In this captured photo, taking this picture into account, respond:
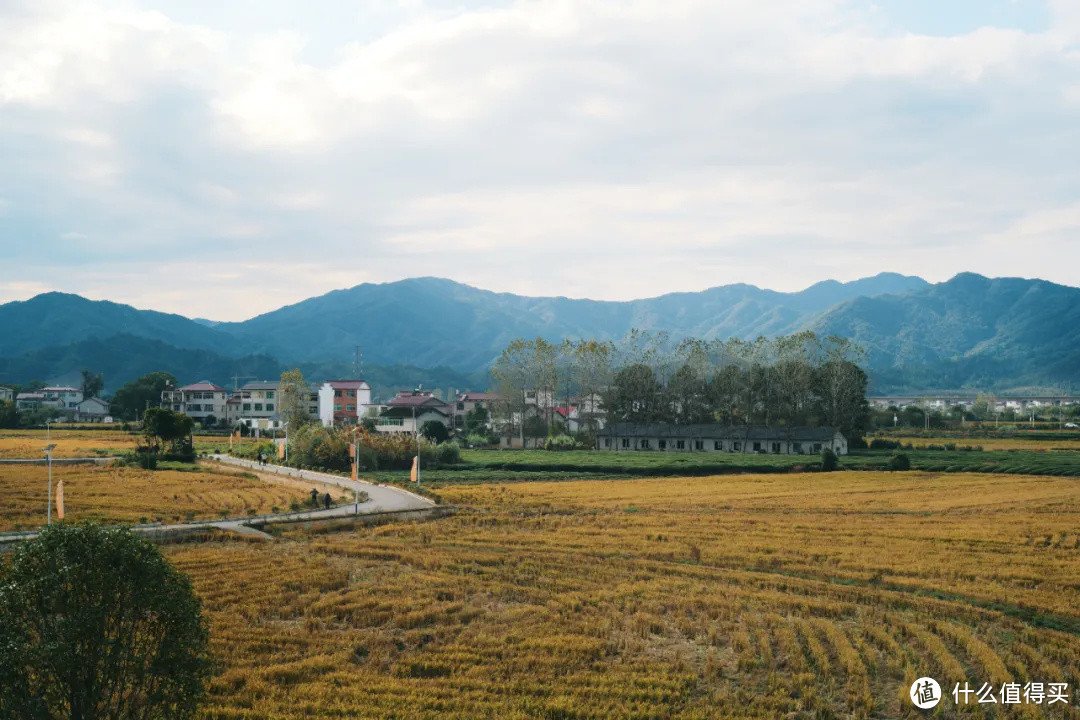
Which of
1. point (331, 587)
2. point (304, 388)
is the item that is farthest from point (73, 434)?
point (331, 587)

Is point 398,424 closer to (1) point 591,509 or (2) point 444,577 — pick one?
(1) point 591,509

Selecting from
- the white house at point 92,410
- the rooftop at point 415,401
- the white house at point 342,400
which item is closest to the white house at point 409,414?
the rooftop at point 415,401

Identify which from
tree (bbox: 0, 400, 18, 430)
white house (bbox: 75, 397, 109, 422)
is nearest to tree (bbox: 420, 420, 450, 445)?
tree (bbox: 0, 400, 18, 430)

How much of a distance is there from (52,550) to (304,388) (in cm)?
8249

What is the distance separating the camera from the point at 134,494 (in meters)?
42.1

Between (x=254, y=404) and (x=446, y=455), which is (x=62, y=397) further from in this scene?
(x=446, y=455)

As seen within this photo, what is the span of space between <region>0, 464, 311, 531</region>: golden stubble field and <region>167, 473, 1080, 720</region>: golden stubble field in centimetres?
767

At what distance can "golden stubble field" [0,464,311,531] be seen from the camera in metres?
33.9

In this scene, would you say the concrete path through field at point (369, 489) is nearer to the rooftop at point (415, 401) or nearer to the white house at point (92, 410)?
the rooftop at point (415, 401)

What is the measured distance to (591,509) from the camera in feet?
133

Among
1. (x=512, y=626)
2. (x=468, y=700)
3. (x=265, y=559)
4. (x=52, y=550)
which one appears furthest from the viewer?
(x=265, y=559)

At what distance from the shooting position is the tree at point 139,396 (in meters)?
120

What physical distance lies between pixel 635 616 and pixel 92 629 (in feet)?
41.0

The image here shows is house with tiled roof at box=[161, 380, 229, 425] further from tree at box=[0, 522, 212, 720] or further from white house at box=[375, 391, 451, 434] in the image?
tree at box=[0, 522, 212, 720]
